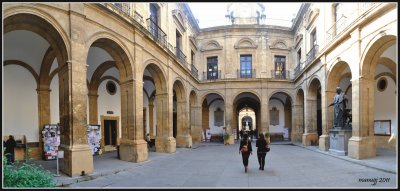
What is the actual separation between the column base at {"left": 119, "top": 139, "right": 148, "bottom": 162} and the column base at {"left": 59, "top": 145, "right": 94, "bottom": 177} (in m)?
2.85

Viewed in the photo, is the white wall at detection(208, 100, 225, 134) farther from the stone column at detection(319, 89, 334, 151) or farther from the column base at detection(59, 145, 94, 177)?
the column base at detection(59, 145, 94, 177)

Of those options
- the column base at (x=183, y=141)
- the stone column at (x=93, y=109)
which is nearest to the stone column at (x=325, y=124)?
the column base at (x=183, y=141)

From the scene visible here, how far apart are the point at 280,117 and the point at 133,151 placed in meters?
20.1

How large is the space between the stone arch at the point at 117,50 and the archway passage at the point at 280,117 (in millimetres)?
19080

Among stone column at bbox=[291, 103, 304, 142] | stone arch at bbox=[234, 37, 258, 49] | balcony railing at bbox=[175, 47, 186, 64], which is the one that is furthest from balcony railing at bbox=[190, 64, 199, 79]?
stone column at bbox=[291, 103, 304, 142]

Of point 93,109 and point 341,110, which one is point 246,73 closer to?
point 341,110

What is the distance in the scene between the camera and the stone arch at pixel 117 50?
10164 millimetres

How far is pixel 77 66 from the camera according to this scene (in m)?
8.55

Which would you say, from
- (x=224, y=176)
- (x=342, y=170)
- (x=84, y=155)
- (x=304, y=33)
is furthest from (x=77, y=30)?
(x=304, y=33)

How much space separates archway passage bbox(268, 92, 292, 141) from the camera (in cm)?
2789

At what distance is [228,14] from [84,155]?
22.2 meters

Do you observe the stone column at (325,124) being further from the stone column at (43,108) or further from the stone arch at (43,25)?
the stone column at (43,108)

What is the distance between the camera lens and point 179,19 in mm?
19484

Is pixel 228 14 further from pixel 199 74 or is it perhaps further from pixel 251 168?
pixel 251 168
